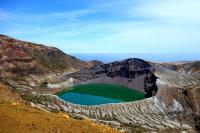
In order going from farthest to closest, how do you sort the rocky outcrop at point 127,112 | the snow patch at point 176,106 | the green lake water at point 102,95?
the green lake water at point 102,95 < the snow patch at point 176,106 < the rocky outcrop at point 127,112

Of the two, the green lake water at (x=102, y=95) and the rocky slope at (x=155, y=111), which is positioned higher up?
the rocky slope at (x=155, y=111)

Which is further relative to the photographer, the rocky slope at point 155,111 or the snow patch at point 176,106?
the snow patch at point 176,106

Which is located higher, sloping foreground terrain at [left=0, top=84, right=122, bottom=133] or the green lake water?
sloping foreground terrain at [left=0, top=84, right=122, bottom=133]

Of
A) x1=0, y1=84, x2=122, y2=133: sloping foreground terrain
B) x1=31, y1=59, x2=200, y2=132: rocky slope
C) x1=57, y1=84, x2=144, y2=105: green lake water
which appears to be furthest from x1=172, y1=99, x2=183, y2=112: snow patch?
x1=0, y1=84, x2=122, y2=133: sloping foreground terrain

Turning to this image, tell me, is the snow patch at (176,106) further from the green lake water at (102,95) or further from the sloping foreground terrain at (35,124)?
the sloping foreground terrain at (35,124)

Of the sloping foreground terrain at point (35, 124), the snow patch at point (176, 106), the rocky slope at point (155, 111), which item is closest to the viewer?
the sloping foreground terrain at point (35, 124)

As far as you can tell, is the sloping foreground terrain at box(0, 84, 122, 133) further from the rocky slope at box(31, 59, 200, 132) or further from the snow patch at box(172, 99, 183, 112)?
the snow patch at box(172, 99, 183, 112)

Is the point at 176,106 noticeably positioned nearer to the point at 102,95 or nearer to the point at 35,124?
the point at 102,95

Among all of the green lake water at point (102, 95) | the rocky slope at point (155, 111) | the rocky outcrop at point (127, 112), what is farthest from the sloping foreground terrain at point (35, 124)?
the green lake water at point (102, 95)

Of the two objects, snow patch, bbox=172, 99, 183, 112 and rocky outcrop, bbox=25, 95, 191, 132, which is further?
snow patch, bbox=172, 99, 183, 112

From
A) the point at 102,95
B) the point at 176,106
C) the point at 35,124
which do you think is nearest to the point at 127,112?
the point at 176,106

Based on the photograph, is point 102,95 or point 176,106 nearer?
point 176,106
